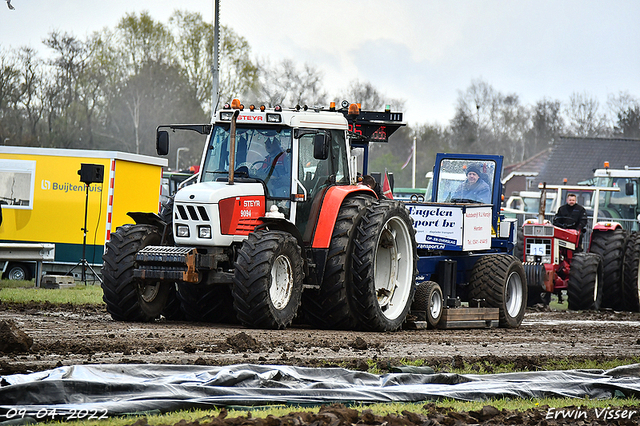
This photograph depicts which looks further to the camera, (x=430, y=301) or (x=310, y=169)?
(x=430, y=301)

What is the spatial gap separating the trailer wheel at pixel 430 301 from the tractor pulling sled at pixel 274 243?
0.02 meters

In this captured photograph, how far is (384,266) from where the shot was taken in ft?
38.1

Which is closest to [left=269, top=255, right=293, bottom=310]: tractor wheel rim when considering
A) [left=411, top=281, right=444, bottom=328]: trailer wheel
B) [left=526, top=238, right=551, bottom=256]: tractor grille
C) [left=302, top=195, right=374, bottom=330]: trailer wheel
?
[left=302, top=195, right=374, bottom=330]: trailer wheel

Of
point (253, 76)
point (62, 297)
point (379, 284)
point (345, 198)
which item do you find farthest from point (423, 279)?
point (253, 76)

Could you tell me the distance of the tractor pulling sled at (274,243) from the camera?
9664 millimetres

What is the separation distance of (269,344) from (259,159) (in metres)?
3.03

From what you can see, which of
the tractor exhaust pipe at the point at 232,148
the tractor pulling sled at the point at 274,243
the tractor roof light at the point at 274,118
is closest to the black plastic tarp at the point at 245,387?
the tractor pulling sled at the point at 274,243

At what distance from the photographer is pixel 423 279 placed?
41.3 ft

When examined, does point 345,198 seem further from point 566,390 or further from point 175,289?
point 566,390

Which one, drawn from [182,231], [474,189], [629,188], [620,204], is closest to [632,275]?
[629,188]

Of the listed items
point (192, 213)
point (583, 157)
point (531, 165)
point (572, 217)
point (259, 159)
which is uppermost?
point (531, 165)

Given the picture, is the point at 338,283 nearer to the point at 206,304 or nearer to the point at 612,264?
the point at 206,304

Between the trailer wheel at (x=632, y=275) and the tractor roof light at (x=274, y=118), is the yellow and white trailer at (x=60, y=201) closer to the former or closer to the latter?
the tractor roof light at (x=274, y=118)

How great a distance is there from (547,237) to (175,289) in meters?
9.04
